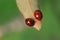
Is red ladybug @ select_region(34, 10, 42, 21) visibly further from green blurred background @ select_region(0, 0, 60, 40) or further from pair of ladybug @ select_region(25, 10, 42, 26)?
green blurred background @ select_region(0, 0, 60, 40)

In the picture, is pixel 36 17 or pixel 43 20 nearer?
pixel 36 17

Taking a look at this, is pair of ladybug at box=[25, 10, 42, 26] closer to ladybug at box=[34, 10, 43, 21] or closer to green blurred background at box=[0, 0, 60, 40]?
ladybug at box=[34, 10, 43, 21]

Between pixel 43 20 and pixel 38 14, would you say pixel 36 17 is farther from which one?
pixel 43 20

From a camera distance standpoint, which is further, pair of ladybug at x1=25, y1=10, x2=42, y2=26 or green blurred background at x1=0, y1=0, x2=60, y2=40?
green blurred background at x1=0, y1=0, x2=60, y2=40

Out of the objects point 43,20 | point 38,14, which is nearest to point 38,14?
point 38,14

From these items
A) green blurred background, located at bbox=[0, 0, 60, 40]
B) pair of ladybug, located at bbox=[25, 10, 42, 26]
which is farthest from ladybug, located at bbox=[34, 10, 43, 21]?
green blurred background, located at bbox=[0, 0, 60, 40]

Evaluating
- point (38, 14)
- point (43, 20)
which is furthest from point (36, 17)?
point (43, 20)

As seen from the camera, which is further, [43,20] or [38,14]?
[43,20]

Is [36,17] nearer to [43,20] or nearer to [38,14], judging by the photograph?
[38,14]

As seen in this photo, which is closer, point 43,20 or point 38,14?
point 38,14
